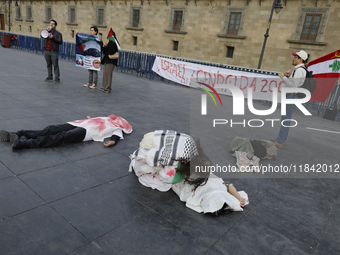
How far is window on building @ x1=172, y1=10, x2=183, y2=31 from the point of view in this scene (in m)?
24.6

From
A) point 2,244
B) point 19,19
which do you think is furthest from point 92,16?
point 2,244

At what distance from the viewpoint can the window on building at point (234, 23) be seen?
21594 millimetres

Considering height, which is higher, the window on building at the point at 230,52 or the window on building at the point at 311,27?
the window on building at the point at 311,27

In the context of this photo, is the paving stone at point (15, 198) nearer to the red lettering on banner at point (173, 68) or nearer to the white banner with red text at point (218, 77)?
the white banner with red text at point (218, 77)

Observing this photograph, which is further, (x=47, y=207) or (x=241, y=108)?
(x=241, y=108)

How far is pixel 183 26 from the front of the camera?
79.9 feet

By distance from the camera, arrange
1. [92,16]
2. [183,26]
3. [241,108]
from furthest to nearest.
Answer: [92,16]
[183,26]
[241,108]

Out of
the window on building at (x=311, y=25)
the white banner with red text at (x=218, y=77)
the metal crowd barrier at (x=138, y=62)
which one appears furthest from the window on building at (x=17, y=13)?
the window on building at (x=311, y=25)

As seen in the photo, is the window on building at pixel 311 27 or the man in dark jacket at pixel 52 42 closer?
the man in dark jacket at pixel 52 42

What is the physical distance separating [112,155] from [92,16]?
Answer: 105 ft

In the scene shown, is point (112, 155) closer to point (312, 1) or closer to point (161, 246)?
point (161, 246)

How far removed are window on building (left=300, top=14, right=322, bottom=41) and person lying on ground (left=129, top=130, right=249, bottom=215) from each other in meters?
20.3

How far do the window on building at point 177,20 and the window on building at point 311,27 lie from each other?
10.9m

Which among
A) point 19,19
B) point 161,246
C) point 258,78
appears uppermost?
point 19,19
